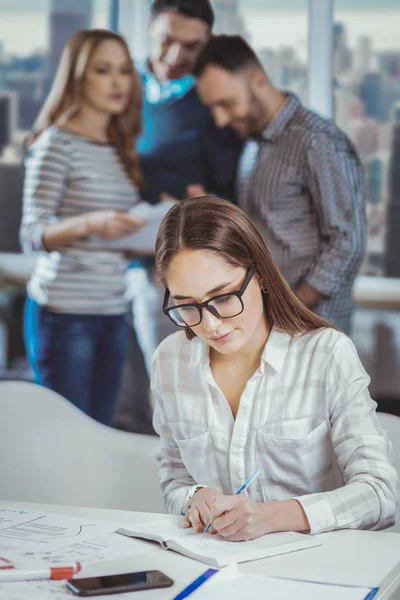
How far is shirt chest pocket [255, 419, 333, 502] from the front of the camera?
1.65 metres

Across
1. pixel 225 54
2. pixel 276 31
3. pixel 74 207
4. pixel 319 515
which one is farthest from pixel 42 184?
pixel 319 515

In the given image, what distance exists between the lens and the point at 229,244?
63.8 inches

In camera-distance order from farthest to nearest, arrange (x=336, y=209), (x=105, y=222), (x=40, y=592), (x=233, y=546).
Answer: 1. (x=105, y=222)
2. (x=336, y=209)
3. (x=233, y=546)
4. (x=40, y=592)

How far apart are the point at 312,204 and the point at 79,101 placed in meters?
0.95

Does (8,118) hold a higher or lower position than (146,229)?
higher

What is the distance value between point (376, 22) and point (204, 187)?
803 mm

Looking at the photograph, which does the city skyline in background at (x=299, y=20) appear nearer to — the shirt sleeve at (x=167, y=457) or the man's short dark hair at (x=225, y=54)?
the man's short dark hair at (x=225, y=54)

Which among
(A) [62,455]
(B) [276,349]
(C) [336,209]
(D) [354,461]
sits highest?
(C) [336,209]

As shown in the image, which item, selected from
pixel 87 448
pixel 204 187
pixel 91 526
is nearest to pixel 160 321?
pixel 204 187

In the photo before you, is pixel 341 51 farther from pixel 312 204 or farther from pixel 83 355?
pixel 83 355

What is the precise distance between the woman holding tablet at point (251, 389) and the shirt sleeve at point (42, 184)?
59.4 inches

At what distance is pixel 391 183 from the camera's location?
9.69 feet

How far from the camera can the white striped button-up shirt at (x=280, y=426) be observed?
5.16 feet

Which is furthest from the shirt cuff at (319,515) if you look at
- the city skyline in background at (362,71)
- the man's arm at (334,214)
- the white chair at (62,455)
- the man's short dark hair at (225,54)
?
the man's short dark hair at (225,54)
